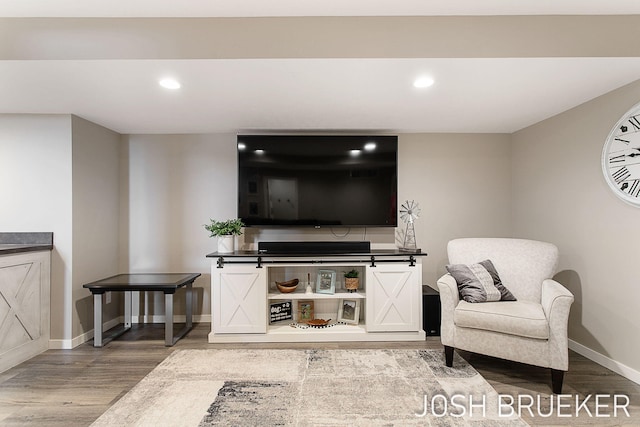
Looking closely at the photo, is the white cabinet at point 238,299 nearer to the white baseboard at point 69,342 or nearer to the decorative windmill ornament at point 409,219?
the white baseboard at point 69,342

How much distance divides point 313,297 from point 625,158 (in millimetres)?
2732

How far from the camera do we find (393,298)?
10.5 feet

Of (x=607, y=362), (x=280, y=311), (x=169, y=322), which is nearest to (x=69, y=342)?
(x=169, y=322)

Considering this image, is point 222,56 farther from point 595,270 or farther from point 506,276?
point 595,270

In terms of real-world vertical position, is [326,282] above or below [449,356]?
above

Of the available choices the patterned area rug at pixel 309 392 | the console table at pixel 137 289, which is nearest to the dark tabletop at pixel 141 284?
the console table at pixel 137 289

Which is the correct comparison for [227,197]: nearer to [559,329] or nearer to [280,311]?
[280,311]

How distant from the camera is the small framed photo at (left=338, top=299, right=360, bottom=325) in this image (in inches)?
133

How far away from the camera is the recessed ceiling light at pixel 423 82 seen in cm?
228

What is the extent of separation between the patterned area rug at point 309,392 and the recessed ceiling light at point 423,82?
2.12m

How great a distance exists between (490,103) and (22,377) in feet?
14.1

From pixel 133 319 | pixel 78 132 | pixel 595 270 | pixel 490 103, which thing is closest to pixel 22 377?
pixel 133 319

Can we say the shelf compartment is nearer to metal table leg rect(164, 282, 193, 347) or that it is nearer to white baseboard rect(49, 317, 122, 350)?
metal table leg rect(164, 282, 193, 347)

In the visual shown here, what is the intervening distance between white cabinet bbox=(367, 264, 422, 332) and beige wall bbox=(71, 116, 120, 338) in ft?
9.01
